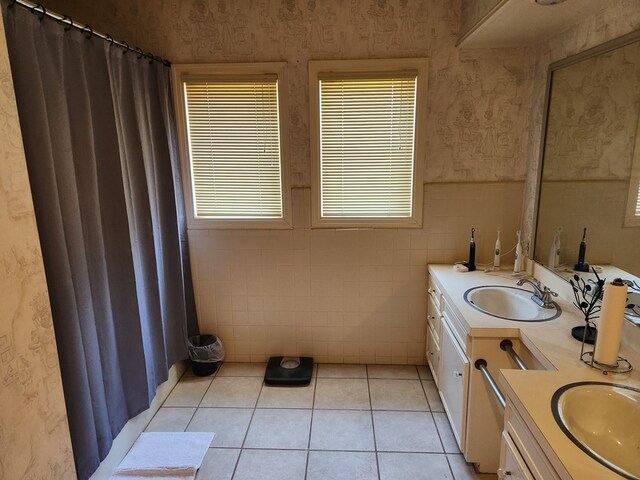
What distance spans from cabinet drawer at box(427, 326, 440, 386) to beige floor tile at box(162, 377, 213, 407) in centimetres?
163

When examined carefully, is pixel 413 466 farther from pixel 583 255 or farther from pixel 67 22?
pixel 67 22

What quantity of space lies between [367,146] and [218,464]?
2163mm

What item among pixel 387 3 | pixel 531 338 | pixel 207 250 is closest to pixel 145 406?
pixel 207 250

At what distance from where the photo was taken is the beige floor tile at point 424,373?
2.97 metres

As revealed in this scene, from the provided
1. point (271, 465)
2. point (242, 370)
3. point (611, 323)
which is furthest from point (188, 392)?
point (611, 323)

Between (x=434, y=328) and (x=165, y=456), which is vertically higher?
(x=434, y=328)

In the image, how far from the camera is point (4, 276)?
1203 mm

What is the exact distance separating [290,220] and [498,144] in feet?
5.01

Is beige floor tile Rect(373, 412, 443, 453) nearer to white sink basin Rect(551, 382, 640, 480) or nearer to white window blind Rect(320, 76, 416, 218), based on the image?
white sink basin Rect(551, 382, 640, 480)

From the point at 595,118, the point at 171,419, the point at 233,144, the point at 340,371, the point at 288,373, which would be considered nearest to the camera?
the point at 595,118

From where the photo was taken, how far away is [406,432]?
2.42 m

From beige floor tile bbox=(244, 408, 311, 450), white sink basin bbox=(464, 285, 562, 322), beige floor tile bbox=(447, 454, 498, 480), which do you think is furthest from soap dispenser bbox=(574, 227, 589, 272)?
beige floor tile bbox=(244, 408, 311, 450)

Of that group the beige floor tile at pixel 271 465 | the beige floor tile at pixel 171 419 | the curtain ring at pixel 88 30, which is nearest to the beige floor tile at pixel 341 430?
the beige floor tile at pixel 271 465

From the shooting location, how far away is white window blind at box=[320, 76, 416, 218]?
2.71m
